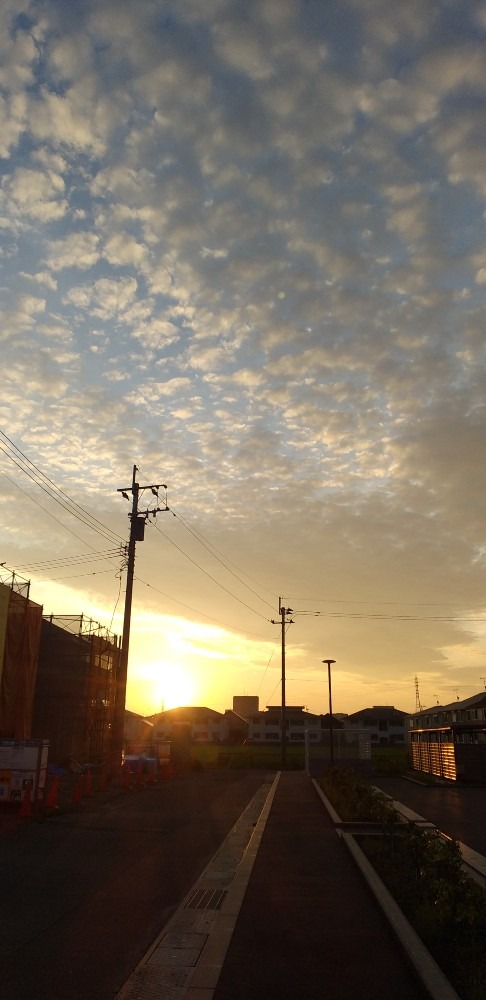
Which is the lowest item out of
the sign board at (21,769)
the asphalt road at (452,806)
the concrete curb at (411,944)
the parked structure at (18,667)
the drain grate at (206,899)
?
the asphalt road at (452,806)

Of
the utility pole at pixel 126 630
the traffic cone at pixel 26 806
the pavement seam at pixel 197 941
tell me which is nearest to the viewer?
the pavement seam at pixel 197 941

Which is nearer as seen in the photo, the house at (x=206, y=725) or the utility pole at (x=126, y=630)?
the utility pole at (x=126, y=630)

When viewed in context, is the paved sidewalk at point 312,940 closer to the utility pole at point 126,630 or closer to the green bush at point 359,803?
the green bush at point 359,803

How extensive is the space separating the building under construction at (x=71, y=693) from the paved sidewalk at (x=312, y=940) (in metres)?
29.5

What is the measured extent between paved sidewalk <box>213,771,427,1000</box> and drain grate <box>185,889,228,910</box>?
353 mm

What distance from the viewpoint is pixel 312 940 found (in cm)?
722

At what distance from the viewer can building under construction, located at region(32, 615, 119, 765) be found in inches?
1550

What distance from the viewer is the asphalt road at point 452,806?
15.5m

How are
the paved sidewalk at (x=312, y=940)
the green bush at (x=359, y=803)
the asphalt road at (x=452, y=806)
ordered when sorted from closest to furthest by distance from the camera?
1. the paved sidewalk at (x=312, y=940)
2. the green bush at (x=359, y=803)
3. the asphalt road at (x=452, y=806)

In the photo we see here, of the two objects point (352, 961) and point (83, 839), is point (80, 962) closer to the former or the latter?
point (352, 961)

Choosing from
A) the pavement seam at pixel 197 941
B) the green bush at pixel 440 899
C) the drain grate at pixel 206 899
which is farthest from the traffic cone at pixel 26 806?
the drain grate at pixel 206 899

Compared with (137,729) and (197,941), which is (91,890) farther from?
(137,729)

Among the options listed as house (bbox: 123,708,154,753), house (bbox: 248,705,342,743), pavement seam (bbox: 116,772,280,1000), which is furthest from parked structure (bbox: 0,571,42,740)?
house (bbox: 248,705,342,743)

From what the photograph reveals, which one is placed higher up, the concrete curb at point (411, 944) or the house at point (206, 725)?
the house at point (206, 725)
